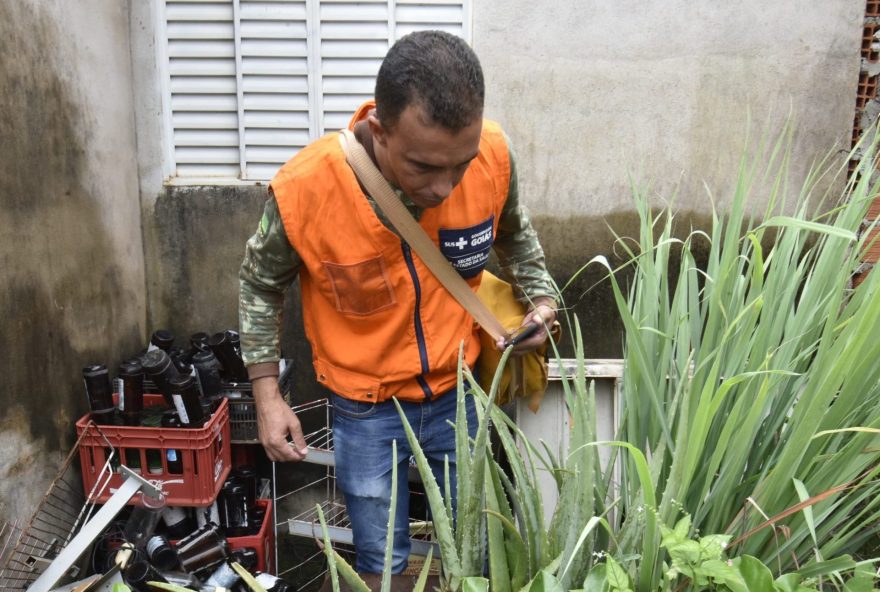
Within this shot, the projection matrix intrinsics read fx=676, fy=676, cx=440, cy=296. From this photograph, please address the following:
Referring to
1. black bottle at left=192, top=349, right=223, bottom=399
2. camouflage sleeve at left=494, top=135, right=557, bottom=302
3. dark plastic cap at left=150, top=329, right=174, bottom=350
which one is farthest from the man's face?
dark plastic cap at left=150, top=329, right=174, bottom=350

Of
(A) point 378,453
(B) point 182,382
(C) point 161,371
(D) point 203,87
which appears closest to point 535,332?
(A) point 378,453

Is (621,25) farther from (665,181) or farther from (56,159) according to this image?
(56,159)

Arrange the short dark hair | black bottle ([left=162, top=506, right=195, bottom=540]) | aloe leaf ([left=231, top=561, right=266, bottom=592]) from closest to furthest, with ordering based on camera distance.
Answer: aloe leaf ([left=231, top=561, right=266, bottom=592]) → the short dark hair → black bottle ([left=162, top=506, right=195, bottom=540])

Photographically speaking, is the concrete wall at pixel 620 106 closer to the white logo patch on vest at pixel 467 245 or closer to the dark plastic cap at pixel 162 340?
the dark plastic cap at pixel 162 340

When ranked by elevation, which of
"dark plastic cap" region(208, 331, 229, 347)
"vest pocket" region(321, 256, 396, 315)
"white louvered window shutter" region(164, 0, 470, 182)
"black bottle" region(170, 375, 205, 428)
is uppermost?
"white louvered window shutter" region(164, 0, 470, 182)

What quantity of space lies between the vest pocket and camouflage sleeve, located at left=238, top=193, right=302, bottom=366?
13 cm

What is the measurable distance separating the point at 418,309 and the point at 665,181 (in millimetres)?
2017

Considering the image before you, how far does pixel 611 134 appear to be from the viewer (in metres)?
3.28

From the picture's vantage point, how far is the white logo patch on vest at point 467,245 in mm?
1786

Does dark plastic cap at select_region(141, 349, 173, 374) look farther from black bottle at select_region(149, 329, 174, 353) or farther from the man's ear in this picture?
the man's ear

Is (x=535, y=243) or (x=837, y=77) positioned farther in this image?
(x=837, y=77)

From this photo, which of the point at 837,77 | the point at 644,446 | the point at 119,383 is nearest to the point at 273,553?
the point at 119,383

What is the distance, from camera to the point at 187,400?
8.41 feet

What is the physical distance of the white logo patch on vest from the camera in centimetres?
179
